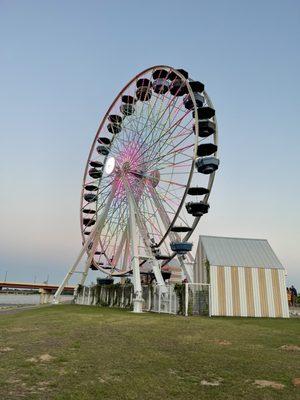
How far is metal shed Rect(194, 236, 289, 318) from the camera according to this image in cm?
2400

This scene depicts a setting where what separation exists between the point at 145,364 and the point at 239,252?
20.4 m

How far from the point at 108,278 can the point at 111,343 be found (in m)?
26.8

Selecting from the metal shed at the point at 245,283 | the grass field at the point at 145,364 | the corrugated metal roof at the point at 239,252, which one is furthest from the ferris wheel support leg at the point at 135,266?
the grass field at the point at 145,364

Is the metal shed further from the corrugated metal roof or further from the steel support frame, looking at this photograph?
the steel support frame

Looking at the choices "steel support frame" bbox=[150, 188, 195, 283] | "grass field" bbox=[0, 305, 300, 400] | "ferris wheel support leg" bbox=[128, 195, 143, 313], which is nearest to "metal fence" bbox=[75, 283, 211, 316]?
"ferris wheel support leg" bbox=[128, 195, 143, 313]

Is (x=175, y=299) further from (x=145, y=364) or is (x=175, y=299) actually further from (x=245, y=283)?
(x=145, y=364)

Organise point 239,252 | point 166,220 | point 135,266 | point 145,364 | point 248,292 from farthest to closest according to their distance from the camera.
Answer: point 166,220 < point 239,252 < point 135,266 < point 248,292 < point 145,364

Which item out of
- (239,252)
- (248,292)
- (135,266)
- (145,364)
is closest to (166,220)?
(135,266)

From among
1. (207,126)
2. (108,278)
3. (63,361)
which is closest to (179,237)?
(207,126)

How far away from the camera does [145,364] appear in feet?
26.6

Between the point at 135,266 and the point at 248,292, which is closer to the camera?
the point at 248,292

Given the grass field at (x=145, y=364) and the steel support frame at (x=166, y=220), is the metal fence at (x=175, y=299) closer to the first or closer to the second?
the steel support frame at (x=166, y=220)

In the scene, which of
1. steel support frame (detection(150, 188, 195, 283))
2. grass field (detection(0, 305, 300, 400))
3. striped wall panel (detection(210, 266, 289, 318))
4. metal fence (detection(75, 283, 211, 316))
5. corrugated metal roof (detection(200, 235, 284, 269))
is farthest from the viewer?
steel support frame (detection(150, 188, 195, 283))

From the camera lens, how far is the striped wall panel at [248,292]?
2394cm
